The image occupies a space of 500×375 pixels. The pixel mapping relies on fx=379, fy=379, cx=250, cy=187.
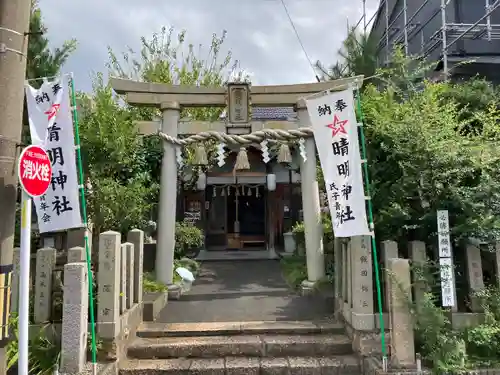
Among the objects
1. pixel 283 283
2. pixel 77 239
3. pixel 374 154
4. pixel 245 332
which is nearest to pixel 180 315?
pixel 245 332

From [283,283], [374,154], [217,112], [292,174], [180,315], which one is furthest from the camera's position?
[292,174]

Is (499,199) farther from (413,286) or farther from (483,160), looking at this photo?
(413,286)

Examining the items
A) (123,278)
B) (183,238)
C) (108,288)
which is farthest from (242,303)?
(183,238)

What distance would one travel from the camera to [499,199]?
4863 mm

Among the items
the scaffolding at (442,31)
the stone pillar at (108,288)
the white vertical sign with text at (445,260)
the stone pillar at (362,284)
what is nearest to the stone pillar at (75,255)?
the stone pillar at (108,288)

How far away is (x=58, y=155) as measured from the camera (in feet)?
16.3

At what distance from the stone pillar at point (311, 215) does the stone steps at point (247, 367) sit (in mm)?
2581

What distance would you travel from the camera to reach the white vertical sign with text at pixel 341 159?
5.15 meters

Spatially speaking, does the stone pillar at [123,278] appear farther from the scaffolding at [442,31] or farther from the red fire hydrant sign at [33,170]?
the scaffolding at [442,31]

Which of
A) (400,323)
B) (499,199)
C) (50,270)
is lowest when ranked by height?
(400,323)

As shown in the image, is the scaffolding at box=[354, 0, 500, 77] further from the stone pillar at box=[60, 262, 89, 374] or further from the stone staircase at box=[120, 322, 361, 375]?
the stone pillar at box=[60, 262, 89, 374]

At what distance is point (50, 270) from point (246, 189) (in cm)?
1176

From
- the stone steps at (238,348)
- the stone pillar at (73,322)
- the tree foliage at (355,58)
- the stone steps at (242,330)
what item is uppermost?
the tree foliage at (355,58)

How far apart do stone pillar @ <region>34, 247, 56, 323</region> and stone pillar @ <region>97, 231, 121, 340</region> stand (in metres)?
0.64
